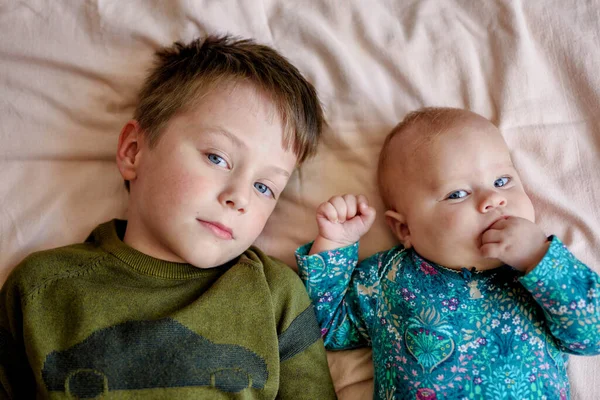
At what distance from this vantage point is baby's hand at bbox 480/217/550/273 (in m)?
1.18

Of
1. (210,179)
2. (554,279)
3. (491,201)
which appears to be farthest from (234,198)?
(554,279)

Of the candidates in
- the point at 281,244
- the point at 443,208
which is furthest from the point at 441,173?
the point at 281,244

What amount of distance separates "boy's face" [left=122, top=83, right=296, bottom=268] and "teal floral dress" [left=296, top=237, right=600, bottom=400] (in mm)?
222

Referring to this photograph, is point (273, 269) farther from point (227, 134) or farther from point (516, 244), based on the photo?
point (516, 244)

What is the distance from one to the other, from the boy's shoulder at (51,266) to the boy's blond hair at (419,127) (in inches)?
27.3

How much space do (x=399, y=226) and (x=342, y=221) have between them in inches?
5.6

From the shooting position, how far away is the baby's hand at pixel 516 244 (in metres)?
1.18

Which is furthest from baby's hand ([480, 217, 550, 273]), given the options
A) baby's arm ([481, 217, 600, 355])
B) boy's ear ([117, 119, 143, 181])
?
boy's ear ([117, 119, 143, 181])

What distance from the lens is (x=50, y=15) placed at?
5.01 feet

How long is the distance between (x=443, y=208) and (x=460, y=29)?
0.56 meters

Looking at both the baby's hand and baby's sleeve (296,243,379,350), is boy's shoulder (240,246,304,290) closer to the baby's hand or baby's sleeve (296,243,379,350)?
baby's sleeve (296,243,379,350)

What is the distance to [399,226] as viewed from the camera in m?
1.40

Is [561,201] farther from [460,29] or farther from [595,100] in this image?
[460,29]

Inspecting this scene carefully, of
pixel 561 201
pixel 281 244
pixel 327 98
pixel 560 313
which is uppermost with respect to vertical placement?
pixel 327 98
